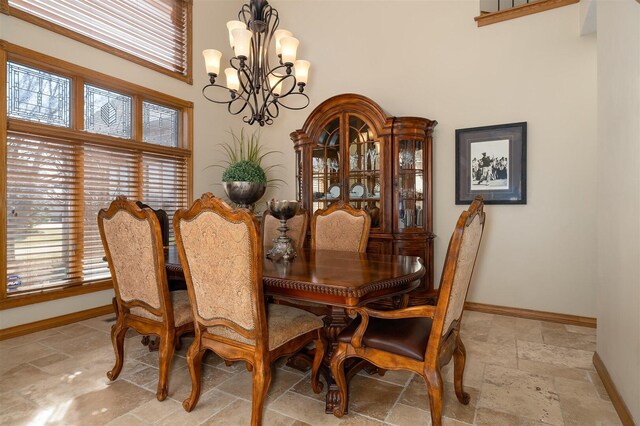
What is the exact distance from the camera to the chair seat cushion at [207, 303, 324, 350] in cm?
168

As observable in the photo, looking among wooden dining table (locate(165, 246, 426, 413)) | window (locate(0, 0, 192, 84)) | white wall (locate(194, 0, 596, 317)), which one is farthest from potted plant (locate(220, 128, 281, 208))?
window (locate(0, 0, 192, 84))

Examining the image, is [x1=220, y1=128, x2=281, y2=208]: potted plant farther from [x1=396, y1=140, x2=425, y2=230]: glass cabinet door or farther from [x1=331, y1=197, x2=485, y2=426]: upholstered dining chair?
[x1=396, y1=140, x2=425, y2=230]: glass cabinet door

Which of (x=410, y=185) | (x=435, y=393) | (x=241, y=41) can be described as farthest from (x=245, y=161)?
(x=435, y=393)

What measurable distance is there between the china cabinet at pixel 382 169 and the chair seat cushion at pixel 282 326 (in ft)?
6.18

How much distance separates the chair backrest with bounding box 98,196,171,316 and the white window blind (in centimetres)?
236

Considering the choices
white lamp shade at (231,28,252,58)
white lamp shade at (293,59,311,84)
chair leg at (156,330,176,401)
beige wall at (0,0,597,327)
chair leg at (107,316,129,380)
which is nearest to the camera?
chair leg at (156,330,176,401)

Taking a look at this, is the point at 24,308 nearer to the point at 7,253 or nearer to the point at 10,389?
the point at 7,253

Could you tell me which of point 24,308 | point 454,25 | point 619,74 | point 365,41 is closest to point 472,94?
point 454,25

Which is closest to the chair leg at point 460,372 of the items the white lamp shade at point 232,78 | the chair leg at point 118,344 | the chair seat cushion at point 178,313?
the chair seat cushion at point 178,313

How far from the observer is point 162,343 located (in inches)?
76.1

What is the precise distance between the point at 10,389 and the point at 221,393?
1229 millimetres

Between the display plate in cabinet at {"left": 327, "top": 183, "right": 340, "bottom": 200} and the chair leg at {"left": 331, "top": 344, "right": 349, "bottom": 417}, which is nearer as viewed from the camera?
the chair leg at {"left": 331, "top": 344, "right": 349, "bottom": 417}

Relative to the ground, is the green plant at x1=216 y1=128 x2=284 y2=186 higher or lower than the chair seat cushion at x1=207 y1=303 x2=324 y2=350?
higher

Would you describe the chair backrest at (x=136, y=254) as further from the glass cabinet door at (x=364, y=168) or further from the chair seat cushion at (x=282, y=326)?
the glass cabinet door at (x=364, y=168)
